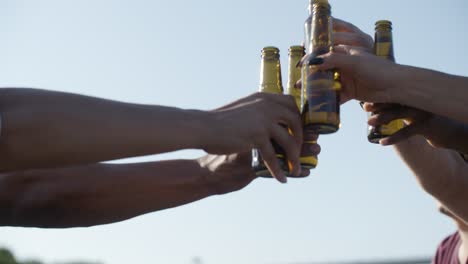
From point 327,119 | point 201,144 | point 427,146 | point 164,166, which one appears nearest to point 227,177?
point 164,166

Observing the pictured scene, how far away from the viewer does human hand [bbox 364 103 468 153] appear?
115 inches

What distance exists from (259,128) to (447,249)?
2462 mm

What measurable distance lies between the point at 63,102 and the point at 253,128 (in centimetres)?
59

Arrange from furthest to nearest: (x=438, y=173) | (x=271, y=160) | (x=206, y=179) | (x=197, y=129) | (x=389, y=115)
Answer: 1. (x=438, y=173)
2. (x=206, y=179)
3. (x=389, y=115)
4. (x=271, y=160)
5. (x=197, y=129)

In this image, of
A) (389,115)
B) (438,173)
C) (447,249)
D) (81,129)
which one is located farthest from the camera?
(447,249)

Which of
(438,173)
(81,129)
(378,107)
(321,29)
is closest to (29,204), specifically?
(81,129)

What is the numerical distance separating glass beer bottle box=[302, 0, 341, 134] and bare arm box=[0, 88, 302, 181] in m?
0.17

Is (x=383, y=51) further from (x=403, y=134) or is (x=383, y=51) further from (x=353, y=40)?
(x=403, y=134)

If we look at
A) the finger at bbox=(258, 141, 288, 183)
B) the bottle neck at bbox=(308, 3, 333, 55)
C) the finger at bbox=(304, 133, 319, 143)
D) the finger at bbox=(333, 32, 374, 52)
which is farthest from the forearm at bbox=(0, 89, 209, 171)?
the finger at bbox=(333, 32, 374, 52)

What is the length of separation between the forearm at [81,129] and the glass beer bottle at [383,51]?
41.1 inches

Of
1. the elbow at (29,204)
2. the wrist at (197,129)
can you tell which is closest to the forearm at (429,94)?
the wrist at (197,129)

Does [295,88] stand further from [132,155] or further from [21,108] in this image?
[21,108]

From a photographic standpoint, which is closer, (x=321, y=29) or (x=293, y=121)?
(x=293, y=121)

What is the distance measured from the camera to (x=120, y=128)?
2.12 metres
